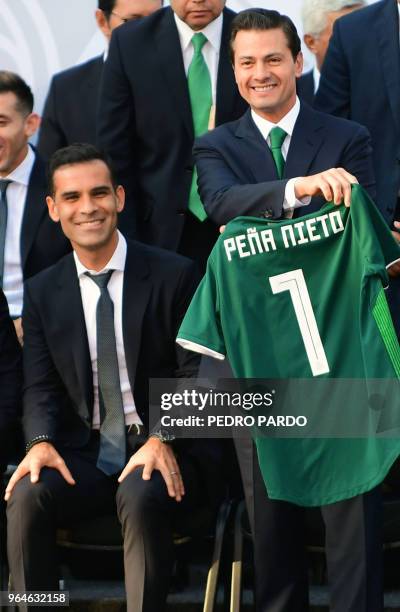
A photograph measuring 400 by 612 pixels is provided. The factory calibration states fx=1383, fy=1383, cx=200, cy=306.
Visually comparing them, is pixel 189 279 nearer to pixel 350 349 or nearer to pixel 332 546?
pixel 350 349

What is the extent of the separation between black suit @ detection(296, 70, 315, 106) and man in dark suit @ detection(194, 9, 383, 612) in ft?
2.30

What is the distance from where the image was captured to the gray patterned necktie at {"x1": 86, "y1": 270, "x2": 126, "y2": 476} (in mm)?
4688

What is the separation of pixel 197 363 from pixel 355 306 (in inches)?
29.1

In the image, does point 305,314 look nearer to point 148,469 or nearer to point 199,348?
point 199,348

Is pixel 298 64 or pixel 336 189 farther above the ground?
pixel 298 64

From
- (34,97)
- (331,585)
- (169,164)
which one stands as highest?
(34,97)

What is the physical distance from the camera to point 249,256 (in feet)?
13.9

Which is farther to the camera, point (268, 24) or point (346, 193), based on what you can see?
point (268, 24)

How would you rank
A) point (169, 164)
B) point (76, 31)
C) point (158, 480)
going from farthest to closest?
point (76, 31)
point (169, 164)
point (158, 480)

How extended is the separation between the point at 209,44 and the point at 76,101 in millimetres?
783

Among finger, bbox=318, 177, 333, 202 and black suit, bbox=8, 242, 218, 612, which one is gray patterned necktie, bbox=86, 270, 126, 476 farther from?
finger, bbox=318, 177, 333, 202

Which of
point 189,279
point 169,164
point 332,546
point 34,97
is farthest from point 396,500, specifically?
point 34,97

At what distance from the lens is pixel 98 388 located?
15.7 feet

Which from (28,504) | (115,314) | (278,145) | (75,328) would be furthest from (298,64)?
(28,504)
